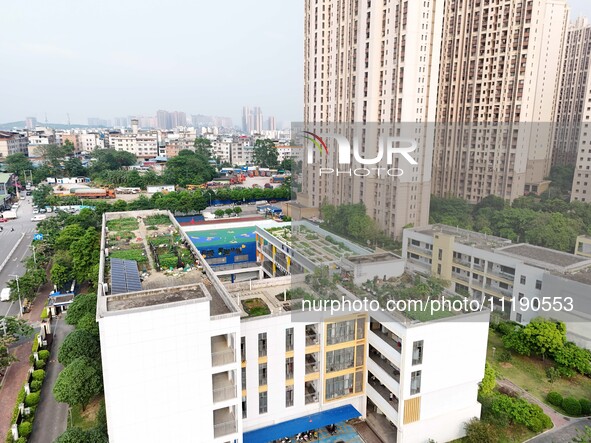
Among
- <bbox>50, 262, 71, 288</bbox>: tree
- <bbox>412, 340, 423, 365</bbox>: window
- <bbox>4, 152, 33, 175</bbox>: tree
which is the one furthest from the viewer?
<bbox>4, 152, 33, 175</bbox>: tree

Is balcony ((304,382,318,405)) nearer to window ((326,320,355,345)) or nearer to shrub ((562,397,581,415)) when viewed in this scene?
window ((326,320,355,345))

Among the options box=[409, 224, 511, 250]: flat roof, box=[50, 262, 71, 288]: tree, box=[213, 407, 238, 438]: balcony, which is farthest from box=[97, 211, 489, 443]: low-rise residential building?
box=[50, 262, 71, 288]: tree

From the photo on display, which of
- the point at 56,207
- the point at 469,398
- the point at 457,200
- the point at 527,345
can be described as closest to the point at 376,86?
the point at 457,200

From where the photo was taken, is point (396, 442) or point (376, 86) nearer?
point (396, 442)

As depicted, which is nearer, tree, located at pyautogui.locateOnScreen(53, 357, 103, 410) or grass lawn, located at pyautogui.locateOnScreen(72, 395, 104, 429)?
tree, located at pyautogui.locateOnScreen(53, 357, 103, 410)

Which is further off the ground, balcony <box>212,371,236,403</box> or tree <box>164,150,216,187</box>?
tree <box>164,150,216,187</box>

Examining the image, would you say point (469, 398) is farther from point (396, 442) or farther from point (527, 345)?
point (527, 345)

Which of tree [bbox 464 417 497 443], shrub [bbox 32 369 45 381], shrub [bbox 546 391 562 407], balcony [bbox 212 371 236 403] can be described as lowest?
shrub [bbox 546 391 562 407]
